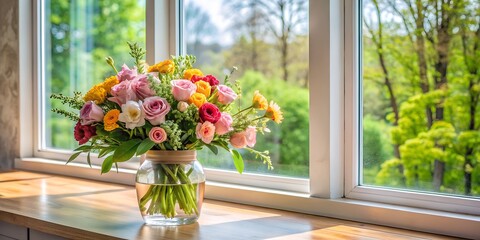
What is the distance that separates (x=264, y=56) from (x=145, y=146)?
3.02 ft

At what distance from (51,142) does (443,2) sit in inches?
83.3

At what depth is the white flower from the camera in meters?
1.65

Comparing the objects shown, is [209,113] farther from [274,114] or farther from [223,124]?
[274,114]

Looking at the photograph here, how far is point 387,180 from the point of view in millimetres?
1951

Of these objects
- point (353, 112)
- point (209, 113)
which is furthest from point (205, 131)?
point (353, 112)

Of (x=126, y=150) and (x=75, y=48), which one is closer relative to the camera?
(x=126, y=150)

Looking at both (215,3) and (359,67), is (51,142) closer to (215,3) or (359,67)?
(215,3)

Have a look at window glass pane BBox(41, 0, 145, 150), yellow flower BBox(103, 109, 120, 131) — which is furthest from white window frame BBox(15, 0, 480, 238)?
window glass pane BBox(41, 0, 145, 150)

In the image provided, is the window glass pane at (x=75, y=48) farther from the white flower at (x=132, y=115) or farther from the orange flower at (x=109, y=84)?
the white flower at (x=132, y=115)

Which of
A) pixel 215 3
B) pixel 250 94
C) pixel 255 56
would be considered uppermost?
pixel 215 3

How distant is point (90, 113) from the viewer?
1.72 m

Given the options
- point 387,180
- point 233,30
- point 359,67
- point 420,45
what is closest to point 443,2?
point 420,45

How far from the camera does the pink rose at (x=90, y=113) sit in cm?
172

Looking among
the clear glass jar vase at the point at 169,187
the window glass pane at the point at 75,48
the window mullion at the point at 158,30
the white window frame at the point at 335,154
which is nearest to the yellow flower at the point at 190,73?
the clear glass jar vase at the point at 169,187
